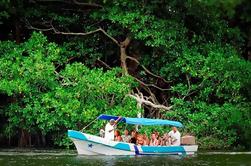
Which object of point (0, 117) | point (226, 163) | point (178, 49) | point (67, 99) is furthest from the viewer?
point (0, 117)

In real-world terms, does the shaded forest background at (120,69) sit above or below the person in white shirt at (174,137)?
above

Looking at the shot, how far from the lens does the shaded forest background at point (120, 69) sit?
85.3ft

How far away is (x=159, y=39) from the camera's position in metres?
26.9

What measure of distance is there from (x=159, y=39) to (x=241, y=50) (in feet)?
19.2

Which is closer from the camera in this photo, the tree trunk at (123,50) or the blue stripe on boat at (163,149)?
the blue stripe on boat at (163,149)

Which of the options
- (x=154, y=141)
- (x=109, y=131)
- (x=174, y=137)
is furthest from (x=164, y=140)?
(x=109, y=131)

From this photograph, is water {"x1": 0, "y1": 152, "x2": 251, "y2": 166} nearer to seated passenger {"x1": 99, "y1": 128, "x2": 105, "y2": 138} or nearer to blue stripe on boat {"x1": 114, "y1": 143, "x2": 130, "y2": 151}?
blue stripe on boat {"x1": 114, "y1": 143, "x2": 130, "y2": 151}

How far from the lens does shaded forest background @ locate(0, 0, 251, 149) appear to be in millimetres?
25984

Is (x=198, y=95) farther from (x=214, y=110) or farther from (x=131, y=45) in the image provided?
(x=131, y=45)

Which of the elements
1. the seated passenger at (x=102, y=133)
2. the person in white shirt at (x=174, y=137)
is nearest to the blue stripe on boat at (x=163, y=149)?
the person in white shirt at (x=174, y=137)

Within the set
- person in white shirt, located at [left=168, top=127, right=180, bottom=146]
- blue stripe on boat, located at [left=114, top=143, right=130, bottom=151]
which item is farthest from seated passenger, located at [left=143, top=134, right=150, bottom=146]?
blue stripe on boat, located at [left=114, top=143, right=130, bottom=151]

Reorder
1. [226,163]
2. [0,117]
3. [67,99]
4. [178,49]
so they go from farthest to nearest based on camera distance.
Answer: [0,117], [178,49], [67,99], [226,163]

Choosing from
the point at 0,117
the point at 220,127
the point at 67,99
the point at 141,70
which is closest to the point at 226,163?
the point at 220,127

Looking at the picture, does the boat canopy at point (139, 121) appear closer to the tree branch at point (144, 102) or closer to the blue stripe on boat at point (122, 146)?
the blue stripe on boat at point (122, 146)
